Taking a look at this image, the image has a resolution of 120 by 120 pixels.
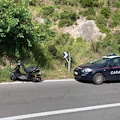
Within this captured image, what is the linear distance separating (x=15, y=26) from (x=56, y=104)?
19.7 feet

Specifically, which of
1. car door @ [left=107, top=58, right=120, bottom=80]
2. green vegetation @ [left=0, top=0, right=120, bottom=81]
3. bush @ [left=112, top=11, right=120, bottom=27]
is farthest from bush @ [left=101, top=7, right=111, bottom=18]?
car door @ [left=107, top=58, right=120, bottom=80]

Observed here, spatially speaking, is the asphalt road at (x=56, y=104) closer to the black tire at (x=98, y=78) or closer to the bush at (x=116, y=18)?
the black tire at (x=98, y=78)

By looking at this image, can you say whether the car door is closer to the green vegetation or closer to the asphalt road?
the asphalt road

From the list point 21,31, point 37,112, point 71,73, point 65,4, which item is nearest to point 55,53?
point 71,73

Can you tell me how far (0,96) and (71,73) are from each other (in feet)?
19.4

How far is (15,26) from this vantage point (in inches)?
373

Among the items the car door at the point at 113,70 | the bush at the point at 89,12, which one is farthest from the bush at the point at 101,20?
the car door at the point at 113,70

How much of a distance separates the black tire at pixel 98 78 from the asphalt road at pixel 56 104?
164cm

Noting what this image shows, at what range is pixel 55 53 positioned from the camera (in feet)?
41.5

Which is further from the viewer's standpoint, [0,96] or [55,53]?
[55,53]

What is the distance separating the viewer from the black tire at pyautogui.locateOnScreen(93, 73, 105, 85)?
8.34 m

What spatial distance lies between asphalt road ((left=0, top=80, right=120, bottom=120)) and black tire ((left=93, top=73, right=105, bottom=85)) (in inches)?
64.7

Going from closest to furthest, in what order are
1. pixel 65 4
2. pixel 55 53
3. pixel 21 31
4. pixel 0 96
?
pixel 0 96, pixel 21 31, pixel 55 53, pixel 65 4

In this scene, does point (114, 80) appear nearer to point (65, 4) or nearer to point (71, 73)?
point (71, 73)
